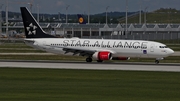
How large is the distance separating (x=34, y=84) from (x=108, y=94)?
25.5ft

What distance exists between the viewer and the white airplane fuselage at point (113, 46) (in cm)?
7162

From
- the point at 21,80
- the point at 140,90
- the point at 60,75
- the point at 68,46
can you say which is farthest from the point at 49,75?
the point at 68,46

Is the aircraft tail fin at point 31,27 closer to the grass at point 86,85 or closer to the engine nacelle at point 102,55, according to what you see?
the engine nacelle at point 102,55

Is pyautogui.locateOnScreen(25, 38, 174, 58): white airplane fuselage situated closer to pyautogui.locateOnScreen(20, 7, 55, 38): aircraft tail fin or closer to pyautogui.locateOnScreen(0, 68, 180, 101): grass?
pyautogui.locateOnScreen(20, 7, 55, 38): aircraft tail fin

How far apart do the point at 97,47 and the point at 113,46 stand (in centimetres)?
226

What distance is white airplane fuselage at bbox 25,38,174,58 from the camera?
71.6m

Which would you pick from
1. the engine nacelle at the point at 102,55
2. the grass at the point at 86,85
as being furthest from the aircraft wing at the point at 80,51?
the grass at the point at 86,85

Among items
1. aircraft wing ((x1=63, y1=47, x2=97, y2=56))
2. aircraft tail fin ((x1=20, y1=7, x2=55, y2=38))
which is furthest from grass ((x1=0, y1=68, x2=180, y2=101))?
aircraft tail fin ((x1=20, y1=7, x2=55, y2=38))

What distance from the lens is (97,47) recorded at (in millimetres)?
74188

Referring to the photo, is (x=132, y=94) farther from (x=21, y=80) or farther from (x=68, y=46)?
(x=68, y=46)

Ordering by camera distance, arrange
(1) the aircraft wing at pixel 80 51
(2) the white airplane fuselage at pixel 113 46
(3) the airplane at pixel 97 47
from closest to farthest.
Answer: (2) the white airplane fuselage at pixel 113 46, (3) the airplane at pixel 97 47, (1) the aircraft wing at pixel 80 51

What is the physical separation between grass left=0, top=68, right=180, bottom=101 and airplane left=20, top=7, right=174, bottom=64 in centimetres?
1582

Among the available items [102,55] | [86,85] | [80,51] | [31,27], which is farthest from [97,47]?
[86,85]

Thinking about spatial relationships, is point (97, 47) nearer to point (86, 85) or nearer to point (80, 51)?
point (80, 51)
